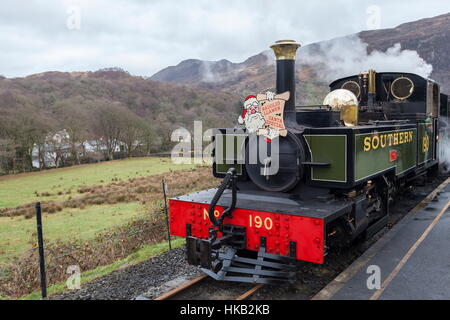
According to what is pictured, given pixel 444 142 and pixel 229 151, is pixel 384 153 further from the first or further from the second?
pixel 444 142

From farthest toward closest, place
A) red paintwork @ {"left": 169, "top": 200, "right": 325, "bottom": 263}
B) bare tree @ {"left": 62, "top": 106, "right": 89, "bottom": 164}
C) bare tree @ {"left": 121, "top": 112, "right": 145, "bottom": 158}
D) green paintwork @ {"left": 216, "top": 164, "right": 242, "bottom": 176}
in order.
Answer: bare tree @ {"left": 121, "top": 112, "right": 145, "bottom": 158}
bare tree @ {"left": 62, "top": 106, "right": 89, "bottom": 164}
green paintwork @ {"left": 216, "top": 164, "right": 242, "bottom": 176}
red paintwork @ {"left": 169, "top": 200, "right": 325, "bottom": 263}

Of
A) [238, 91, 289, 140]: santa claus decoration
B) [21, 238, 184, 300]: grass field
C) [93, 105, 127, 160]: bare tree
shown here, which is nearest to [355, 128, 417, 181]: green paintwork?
[238, 91, 289, 140]: santa claus decoration

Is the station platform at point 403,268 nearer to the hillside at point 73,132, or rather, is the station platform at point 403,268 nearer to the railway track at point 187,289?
the railway track at point 187,289

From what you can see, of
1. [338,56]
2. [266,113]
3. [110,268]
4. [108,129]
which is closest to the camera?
[266,113]

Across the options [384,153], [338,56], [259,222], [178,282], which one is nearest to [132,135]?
[384,153]

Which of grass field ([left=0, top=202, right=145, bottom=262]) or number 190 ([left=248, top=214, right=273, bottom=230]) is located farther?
grass field ([left=0, top=202, right=145, bottom=262])

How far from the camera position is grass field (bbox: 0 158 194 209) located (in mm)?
15781

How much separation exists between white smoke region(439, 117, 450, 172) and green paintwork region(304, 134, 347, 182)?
7.87m

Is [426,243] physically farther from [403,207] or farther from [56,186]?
[56,186]

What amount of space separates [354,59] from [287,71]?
36499 mm

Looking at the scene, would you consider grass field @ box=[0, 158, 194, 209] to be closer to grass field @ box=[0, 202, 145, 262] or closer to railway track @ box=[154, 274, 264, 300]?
grass field @ box=[0, 202, 145, 262]

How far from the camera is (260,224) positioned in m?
4.47

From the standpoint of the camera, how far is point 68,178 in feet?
64.6
